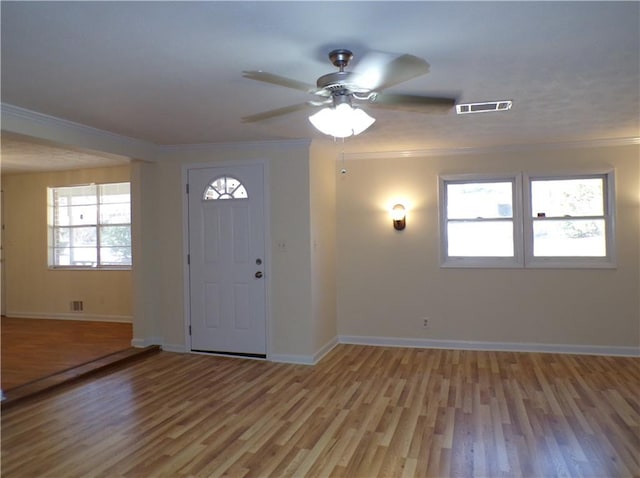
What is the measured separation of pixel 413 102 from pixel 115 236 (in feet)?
19.4

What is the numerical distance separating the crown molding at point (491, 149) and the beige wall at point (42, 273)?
376 centimetres

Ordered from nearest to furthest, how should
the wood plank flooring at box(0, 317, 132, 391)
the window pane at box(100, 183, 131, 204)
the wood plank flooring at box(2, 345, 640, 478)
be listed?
1. the wood plank flooring at box(2, 345, 640, 478)
2. the wood plank flooring at box(0, 317, 132, 391)
3. the window pane at box(100, 183, 131, 204)

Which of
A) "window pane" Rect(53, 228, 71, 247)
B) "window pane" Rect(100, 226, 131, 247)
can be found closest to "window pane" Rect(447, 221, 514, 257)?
"window pane" Rect(100, 226, 131, 247)

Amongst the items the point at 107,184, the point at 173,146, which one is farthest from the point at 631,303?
the point at 107,184

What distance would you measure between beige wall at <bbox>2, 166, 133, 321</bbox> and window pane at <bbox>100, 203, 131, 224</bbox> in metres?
0.40

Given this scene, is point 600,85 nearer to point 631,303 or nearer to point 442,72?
Answer: point 442,72

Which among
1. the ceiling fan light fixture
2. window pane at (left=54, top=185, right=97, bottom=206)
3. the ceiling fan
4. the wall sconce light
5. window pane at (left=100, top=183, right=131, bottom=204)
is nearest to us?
the ceiling fan

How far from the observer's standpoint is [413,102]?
8.34ft

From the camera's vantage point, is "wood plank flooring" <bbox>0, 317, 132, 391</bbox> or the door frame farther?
the door frame

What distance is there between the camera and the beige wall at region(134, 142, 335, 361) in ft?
16.3

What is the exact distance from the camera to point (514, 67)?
9.36 feet

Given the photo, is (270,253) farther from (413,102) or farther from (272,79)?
(272,79)

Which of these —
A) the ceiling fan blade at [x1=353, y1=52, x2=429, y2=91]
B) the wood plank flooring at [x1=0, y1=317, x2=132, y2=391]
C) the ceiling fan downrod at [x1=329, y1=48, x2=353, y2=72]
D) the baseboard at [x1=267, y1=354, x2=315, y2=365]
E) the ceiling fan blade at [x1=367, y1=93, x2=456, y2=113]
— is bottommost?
the baseboard at [x1=267, y1=354, x2=315, y2=365]

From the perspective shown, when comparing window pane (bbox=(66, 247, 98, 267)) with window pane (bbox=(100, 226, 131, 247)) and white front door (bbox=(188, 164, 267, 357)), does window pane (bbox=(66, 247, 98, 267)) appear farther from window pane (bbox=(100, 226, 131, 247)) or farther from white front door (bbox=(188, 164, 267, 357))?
white front door (bbox=(188, 164, 267, 357))
